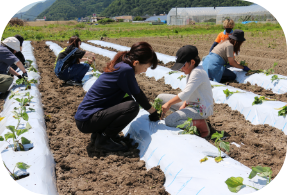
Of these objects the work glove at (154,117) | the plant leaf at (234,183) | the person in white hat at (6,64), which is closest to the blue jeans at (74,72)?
the person in white hat at (6,64)

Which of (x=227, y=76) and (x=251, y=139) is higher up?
(x=227, y=76)

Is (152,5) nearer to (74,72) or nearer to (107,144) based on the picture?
(74,72)

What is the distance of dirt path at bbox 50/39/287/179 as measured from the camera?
2312 mm

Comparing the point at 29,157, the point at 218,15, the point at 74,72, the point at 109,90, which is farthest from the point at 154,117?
the point at 218,15

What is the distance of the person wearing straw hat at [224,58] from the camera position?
4281mm

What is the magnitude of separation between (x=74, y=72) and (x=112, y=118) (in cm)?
296

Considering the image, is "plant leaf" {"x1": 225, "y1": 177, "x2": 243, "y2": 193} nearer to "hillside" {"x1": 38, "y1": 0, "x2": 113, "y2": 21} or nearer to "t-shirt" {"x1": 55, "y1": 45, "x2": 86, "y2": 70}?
"t-shirt" {"x1": 55, "y1": 45, "x2": 86, "y2": 70}

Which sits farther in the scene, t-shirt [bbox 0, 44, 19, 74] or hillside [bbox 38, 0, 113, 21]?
hillside [bbox 38, 0, 113, 21]

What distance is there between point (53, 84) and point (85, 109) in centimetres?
306

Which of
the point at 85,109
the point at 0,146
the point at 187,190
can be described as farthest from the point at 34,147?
the point at 187,190

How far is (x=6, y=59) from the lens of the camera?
13.3 feet

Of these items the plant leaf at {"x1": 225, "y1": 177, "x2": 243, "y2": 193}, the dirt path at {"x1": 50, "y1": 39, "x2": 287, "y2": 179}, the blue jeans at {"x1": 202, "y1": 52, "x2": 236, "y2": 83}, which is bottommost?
the dirt path at {"x1": 50, "y1": 39, "x2": 287, "y2": 179}

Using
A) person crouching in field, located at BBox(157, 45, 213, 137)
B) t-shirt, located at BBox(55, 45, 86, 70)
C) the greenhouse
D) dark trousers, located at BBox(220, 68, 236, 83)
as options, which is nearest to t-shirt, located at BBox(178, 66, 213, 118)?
person crouching in field, located at BBox(157, 45, 213, 137)

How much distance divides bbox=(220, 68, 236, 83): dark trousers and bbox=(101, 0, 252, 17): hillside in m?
50.2
